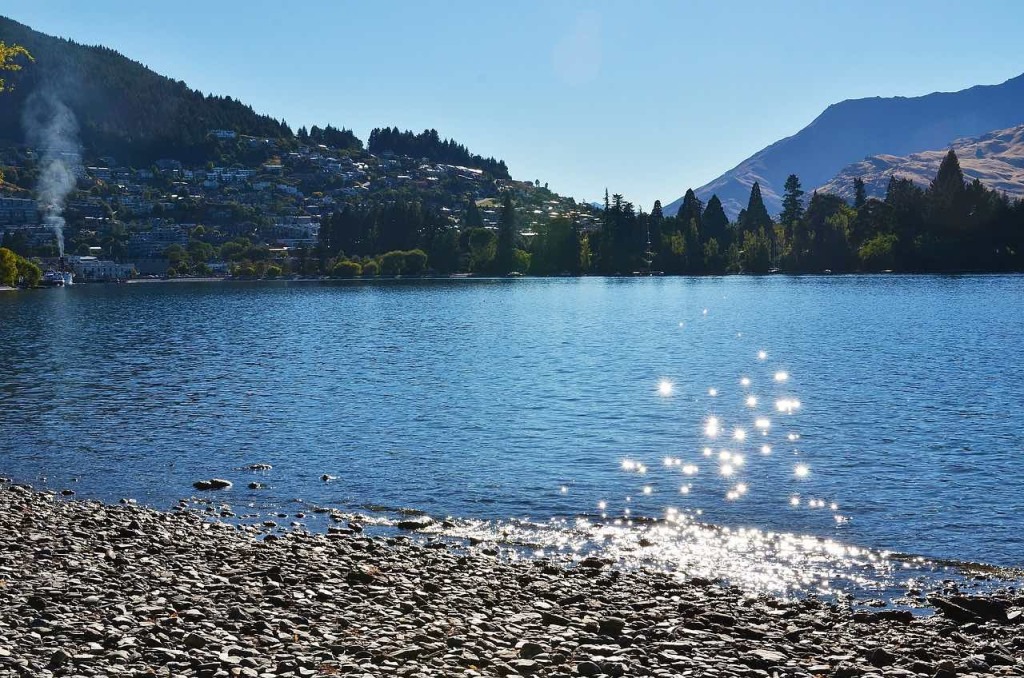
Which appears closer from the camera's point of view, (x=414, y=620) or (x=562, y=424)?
(x=414, y=620)

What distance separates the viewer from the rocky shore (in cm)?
1579

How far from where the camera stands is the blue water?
31.2m

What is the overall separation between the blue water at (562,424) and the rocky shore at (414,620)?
711 centimetres

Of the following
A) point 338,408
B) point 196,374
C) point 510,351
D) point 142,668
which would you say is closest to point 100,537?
point 142,668

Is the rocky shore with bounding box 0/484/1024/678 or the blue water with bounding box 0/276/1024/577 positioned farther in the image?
the blue water with bounding box 0/276/1024/577

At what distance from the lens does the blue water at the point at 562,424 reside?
31156 millimetres

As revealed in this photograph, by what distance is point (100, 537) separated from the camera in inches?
967

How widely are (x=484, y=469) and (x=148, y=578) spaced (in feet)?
57.9

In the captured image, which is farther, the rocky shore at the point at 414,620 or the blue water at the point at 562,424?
the blue water at the point at 562,424

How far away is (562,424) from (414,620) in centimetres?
2902

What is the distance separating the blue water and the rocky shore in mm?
7111

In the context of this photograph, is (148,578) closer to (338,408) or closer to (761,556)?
(761,556)

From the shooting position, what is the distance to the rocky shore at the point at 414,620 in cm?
1579

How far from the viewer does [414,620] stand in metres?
18.2
